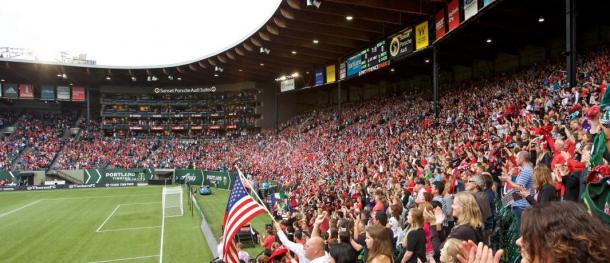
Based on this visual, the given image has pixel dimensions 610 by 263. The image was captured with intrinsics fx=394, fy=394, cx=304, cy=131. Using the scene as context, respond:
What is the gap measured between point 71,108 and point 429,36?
2308 inches

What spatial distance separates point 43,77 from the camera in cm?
5169

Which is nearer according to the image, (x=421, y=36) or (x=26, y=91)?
(x=421, y=36)

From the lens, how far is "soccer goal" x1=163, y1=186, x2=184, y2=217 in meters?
24.0

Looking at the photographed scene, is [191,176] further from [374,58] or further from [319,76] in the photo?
[374,58]

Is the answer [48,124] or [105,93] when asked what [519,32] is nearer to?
[105,93]

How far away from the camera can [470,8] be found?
53.0ft

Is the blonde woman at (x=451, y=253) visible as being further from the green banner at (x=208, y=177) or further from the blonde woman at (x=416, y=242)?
the green banner at (x=208, y=177)

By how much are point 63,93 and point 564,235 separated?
6510cm

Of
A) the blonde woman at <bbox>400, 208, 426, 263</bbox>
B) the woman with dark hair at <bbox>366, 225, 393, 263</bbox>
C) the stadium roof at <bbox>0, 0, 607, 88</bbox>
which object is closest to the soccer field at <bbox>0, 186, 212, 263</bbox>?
the blonde woman at <bbox>400, 208, 426, 263</bbox>

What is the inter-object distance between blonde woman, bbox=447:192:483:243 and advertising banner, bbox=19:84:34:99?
6328 centimetres

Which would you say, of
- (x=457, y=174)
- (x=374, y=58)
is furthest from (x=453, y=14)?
(x=457, y=174)

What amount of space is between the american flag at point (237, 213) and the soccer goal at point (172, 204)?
16.7 metres

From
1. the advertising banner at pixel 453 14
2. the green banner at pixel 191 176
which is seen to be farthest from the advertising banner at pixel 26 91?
the advertising banner at pixel 453 14

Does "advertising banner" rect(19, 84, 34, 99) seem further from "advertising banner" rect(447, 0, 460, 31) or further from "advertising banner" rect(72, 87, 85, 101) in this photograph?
"advertising banner" rect(447, 0, 460, 31)
